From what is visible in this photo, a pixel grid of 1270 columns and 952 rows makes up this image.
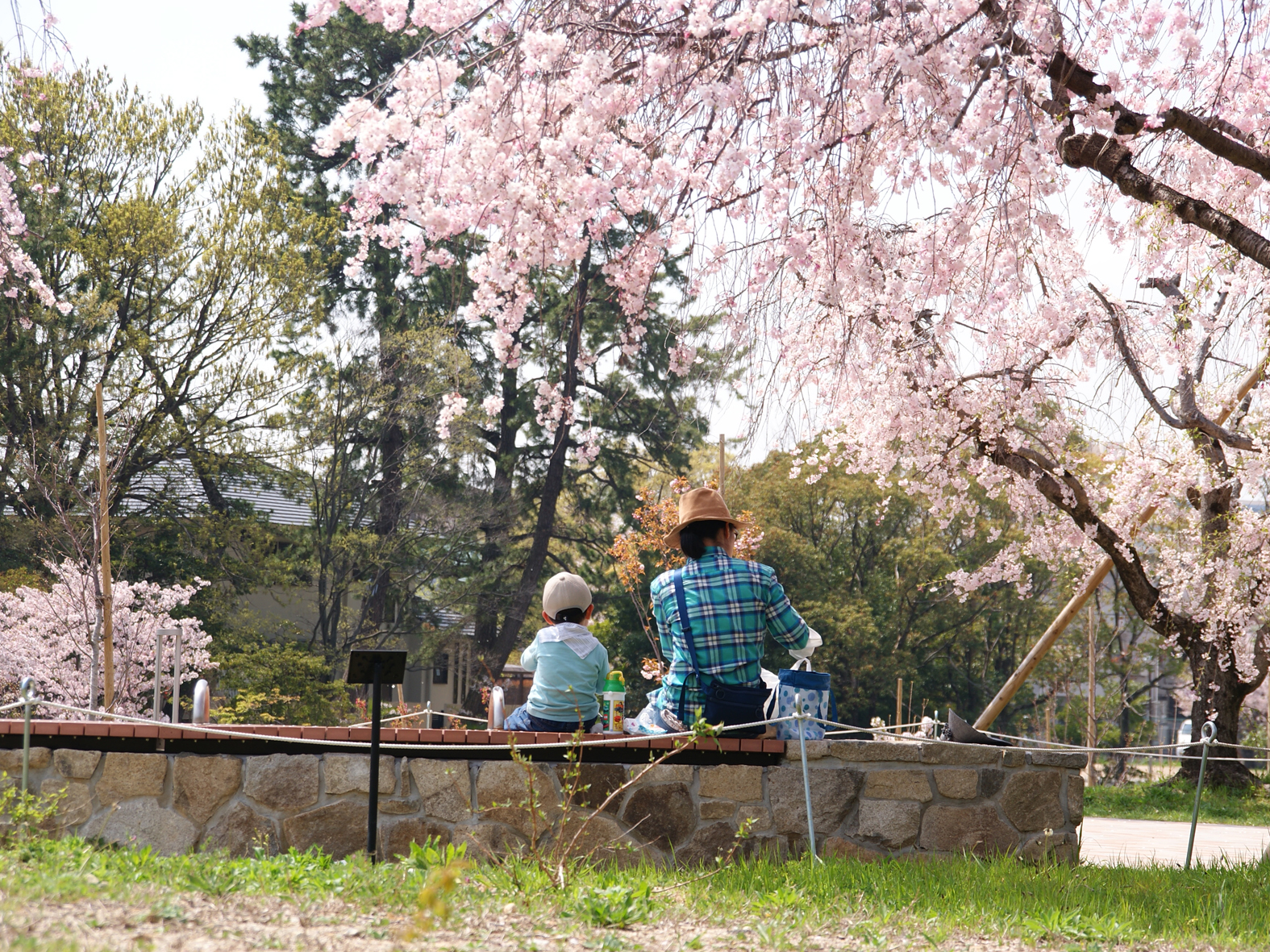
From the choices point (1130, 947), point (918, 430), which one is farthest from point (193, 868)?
point (918, 430)

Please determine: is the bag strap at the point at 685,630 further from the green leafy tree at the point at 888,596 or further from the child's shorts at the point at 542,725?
the green leafy tree at the point at 888,596

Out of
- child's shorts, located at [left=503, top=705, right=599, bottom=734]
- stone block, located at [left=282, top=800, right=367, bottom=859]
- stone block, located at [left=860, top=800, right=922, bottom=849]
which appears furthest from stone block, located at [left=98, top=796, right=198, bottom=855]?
stone block, located at [left=860, top=800, right=922, bottom=849]

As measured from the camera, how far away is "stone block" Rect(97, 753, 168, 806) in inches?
187

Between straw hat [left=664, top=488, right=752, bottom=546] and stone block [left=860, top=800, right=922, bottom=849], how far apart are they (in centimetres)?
143

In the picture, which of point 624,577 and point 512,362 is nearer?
point 512,362

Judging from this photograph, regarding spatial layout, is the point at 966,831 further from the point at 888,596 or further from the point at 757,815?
the point at 888,596

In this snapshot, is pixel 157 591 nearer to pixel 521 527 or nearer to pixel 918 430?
pixel 521 527

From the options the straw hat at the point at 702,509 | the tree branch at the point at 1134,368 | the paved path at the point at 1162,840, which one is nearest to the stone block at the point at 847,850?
the straw hat at the point at 702,509

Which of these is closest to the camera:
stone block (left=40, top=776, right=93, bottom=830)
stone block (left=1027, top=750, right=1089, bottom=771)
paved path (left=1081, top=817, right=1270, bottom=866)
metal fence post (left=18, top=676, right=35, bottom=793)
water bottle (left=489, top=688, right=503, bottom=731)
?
metal fence post (left=18, top=676, right=35, bottom=793)

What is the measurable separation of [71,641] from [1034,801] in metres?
15.0

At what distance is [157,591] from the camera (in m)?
18.3

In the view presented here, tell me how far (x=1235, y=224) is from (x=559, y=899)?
4944 mm

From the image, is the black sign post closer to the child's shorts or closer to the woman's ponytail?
the child's shorts

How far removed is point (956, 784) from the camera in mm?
5172
